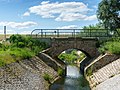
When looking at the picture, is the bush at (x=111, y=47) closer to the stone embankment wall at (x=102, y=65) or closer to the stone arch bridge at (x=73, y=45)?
the stone embankment wall at (x=102, y=65)

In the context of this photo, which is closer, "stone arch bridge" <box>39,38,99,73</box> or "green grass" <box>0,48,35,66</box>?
"green grass" <box>0,48,35,66</box>

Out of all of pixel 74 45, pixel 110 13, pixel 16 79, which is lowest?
pixel 16 79

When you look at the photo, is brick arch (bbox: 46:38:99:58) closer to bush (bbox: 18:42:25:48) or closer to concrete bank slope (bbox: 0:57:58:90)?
bush (bbox: 18:42:25:48)

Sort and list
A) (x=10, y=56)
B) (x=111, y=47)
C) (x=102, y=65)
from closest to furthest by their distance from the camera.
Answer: (x=10, y=56)
(x=102, y=65)
(x=111, y=47)

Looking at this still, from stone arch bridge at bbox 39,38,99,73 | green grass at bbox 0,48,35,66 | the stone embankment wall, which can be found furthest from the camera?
stone arch bridge at bbox 39,38,99,73

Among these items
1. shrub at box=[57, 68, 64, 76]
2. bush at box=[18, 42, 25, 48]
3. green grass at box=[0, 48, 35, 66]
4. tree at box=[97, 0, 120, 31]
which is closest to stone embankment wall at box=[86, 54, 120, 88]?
shrub at box=[57, 68, 64, 76]

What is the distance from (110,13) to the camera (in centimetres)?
5209

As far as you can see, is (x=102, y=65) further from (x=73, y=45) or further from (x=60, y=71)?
(x=73, y=45)

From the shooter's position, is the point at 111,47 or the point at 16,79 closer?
the point at 16,79

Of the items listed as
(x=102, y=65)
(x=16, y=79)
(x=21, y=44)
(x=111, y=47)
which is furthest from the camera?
(x=21, y=44)

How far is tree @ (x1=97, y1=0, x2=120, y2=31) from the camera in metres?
51.8

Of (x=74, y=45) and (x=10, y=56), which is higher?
(x=74, y=45)

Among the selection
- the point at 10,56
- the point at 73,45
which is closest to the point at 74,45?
the point at 73,45

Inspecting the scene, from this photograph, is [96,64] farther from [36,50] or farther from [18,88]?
[18,88]
